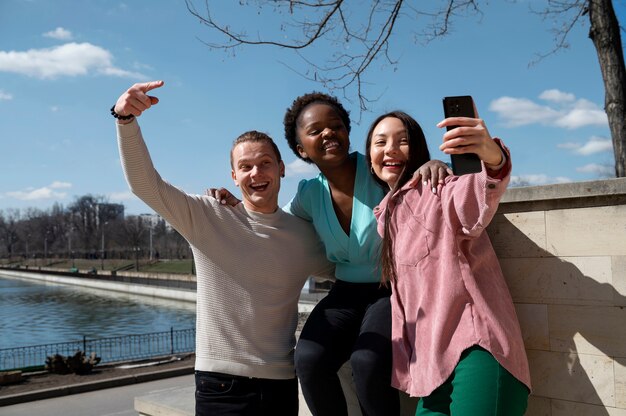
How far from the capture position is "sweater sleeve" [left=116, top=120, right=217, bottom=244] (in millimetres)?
2818

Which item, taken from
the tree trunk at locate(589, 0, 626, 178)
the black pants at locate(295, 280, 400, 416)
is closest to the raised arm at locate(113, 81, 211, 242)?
the black pants at locate(295, 280, 400, 416)

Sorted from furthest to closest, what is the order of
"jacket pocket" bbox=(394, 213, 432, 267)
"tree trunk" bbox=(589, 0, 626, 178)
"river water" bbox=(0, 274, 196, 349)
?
"river water" bbox=(0, 274, 196, 349)
"tree trunk" bbox=(589, 0, 626, 178)
"jacket pocket" bbox=(394, 213, 432, 267)

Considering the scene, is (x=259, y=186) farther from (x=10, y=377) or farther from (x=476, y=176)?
(x=10, y=377)

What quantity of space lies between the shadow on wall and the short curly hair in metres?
1.17

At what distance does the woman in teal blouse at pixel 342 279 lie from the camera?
2668 millimetres

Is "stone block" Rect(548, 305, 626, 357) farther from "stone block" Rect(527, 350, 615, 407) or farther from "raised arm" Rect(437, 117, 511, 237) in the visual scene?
"raised arm" Rect(437, 117, 511, 237)

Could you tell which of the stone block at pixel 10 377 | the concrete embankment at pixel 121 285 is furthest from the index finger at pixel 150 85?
the concrete embankment at pixel 121 285

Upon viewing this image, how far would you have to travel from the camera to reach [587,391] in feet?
9.36

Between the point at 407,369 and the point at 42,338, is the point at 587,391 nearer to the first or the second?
the point at 407,369

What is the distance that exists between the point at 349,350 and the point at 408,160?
1.01 m

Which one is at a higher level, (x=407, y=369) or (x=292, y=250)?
(x=292, y=250)

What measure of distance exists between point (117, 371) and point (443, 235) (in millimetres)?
14862

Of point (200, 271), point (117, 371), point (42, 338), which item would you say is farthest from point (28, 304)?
point (200, 271)

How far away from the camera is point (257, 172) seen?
3.17m
